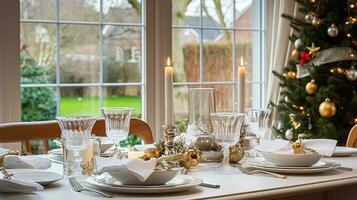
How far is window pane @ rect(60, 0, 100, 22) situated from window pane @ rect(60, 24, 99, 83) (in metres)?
0.05

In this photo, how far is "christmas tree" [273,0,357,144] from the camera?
3514 mm

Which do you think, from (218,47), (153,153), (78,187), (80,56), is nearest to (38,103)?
(80,56)

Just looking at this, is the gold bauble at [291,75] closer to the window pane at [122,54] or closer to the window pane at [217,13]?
the window pane at [217,13]

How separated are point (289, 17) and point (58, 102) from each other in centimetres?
150

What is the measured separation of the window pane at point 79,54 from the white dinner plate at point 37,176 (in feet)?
5.99

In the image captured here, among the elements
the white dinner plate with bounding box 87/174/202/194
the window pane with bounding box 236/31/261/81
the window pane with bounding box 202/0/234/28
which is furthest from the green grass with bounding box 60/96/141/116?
the white dinner plate with bounding box 87/174/202/194

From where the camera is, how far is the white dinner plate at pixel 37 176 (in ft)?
4.66

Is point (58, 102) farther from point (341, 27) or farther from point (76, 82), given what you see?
point (341, 27)

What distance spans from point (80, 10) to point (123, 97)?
0.55 meters

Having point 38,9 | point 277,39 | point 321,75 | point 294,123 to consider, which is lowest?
point 294,123

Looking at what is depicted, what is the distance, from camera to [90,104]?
3412 mm

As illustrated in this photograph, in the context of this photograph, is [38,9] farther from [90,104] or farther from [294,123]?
[294,123]

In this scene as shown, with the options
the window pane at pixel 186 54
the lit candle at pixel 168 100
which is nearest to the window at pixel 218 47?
the window pane at pixel 186 54

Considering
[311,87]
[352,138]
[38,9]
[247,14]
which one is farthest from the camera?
[247,14]
